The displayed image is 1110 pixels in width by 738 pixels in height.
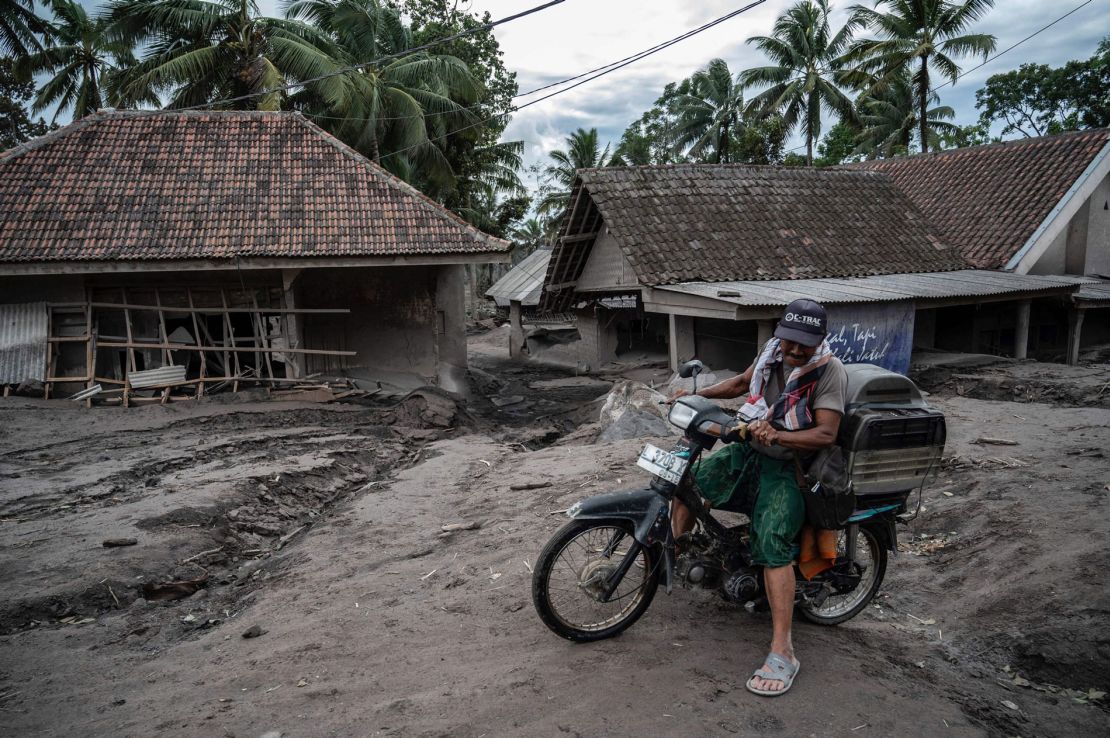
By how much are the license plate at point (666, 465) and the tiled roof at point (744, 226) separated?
1038cm

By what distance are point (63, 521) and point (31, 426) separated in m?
5.47

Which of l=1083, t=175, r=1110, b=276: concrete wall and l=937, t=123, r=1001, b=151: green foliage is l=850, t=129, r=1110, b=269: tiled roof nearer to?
l=1083, t=175, r=1110, b=276: concrete wall

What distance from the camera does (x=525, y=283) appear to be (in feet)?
82.2

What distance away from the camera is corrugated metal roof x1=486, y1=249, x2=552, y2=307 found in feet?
78.1

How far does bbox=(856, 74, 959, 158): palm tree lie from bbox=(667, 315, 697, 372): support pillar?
2248cm

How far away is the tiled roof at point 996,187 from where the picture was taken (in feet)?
54.8

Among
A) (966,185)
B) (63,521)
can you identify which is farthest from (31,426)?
(966,185)

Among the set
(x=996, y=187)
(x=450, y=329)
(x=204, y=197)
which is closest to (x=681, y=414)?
(x=450, y=329)

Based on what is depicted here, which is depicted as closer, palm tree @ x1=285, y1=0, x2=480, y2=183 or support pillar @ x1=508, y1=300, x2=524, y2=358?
palm tree @ x1=285, y1=0, x2=480, y2=183

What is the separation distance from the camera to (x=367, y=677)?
3.59 metres

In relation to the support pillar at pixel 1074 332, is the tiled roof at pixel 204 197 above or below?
above

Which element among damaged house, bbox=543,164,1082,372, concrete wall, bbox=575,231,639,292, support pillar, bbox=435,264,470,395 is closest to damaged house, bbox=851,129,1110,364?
damaged house, bbox=543,164,1082,372

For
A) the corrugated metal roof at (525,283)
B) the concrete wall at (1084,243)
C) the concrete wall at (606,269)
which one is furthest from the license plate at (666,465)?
the corrugated metal roof at (525,283)

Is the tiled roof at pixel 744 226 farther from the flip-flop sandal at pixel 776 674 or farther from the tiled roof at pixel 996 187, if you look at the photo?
the flip-flop sandal at pixel 776 674
